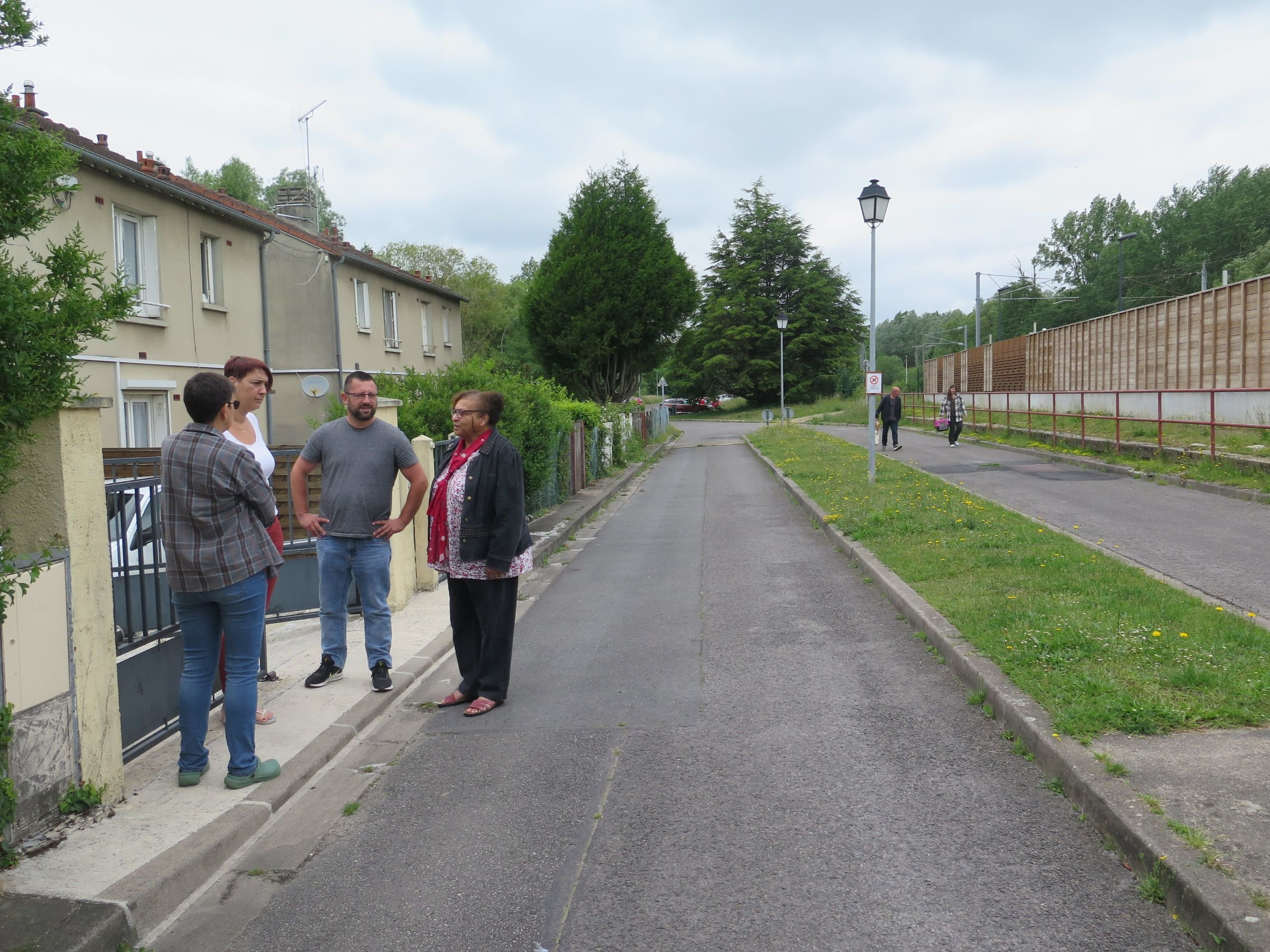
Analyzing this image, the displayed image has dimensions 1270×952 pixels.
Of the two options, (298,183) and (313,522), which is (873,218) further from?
(298,183)

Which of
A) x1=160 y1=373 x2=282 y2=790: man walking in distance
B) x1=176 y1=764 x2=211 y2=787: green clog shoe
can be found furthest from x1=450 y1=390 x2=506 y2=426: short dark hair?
x1=176 y1=764 x2=211 y2=787: green clog shoe

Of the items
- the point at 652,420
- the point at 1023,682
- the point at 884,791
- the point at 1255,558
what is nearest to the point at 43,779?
the point at 884,791

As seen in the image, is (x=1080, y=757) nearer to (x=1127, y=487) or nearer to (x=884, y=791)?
(x=884, y=791)

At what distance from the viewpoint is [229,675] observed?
4.55 m

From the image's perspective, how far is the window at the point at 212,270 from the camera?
18812mm

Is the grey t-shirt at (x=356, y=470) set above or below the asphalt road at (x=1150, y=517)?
above

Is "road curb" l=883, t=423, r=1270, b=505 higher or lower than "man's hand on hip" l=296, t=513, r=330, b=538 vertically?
lower

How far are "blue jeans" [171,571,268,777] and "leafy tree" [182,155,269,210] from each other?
62.4m

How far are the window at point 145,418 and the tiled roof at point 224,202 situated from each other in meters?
3.52

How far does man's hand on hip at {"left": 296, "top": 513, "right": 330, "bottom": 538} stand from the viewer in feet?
19.4

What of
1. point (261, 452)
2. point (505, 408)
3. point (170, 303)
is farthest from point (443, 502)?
point (170, 303)

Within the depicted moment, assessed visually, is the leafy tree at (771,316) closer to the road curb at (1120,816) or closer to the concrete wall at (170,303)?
the concrete wall at (170,303)

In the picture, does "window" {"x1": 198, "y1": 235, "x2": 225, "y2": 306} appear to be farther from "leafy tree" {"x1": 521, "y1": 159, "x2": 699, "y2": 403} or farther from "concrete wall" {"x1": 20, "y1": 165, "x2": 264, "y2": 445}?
"leafy tree" {"x1": 521, "y1": 159, "x2": 699, "y2": 403}

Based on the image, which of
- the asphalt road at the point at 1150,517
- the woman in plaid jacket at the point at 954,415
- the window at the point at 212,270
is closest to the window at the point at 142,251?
the window at the point at 212,270
